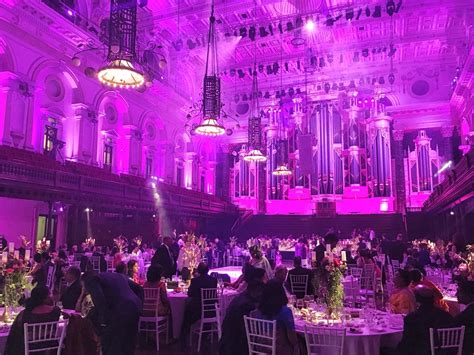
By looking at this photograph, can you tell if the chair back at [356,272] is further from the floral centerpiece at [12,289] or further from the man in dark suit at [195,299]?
the floral centerpiece at [12,289]

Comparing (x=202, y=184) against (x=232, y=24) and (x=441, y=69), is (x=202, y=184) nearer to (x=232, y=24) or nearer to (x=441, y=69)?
(x=232, y=24)

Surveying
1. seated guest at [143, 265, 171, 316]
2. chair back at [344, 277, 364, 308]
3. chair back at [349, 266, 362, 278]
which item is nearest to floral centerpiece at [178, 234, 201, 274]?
seated guest at [143, 265, 171, 316]

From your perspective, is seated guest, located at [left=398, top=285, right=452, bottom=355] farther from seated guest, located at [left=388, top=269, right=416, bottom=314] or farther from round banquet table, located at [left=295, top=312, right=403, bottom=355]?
seated guest, located at [left=388, top=269, right=416, bottom=314]

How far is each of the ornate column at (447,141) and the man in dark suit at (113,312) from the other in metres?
21.6

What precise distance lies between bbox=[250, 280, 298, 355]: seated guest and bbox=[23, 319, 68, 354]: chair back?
73.3 inches

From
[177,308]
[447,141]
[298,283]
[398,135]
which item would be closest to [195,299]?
[177,308]

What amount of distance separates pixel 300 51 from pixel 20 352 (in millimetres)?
19900

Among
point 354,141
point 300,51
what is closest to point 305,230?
point 354,141

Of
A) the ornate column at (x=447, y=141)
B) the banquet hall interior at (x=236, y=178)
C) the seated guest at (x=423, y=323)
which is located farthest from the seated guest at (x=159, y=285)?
the ornate column at (x=447, y=141)

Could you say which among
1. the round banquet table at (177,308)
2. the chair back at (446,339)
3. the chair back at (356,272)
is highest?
the chair back at (356,272)

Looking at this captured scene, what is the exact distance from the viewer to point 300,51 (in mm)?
21359

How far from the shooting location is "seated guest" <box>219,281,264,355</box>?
152 inches

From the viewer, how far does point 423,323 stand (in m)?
3.77

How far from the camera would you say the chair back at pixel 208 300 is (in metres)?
6.33
